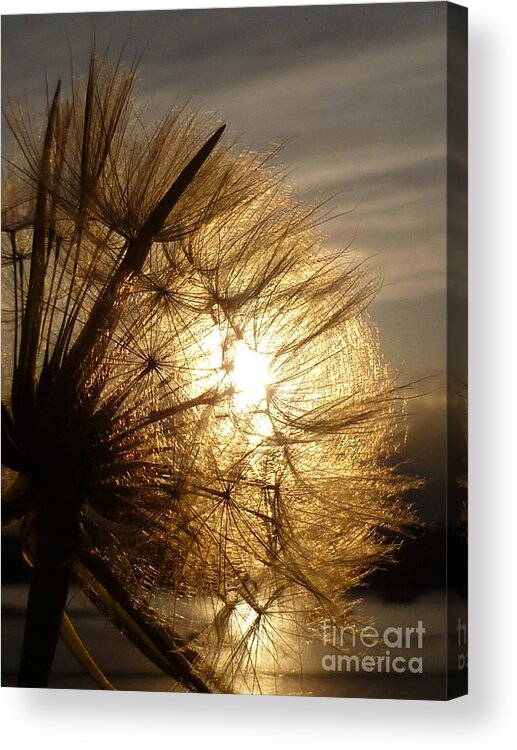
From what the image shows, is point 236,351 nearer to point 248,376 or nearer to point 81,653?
point 248,376

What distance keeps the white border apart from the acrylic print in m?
0.07

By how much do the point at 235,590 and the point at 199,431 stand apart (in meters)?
0.35

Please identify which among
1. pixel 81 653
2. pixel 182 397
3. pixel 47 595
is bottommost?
pixel 81 653

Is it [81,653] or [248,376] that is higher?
[248,376]

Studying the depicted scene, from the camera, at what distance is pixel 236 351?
3.11 metres

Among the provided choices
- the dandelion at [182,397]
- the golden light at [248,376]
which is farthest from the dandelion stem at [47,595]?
the golden light at [248,376]

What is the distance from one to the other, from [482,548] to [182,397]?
72 centimetres

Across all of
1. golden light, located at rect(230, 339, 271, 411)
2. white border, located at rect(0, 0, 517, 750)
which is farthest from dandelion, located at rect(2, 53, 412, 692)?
white border, located at rect(0, 0, 517, 750)

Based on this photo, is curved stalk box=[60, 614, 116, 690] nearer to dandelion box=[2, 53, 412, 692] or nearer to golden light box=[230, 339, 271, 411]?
dandelion box=[2, 53, 412, 692]

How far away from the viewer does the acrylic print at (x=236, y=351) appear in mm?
3041

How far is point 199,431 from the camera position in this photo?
10.2 ft

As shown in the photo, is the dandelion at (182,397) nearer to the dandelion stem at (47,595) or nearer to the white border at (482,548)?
the dandelion stem at (47,595)

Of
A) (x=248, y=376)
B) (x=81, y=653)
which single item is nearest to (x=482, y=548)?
(x=248, y=376)

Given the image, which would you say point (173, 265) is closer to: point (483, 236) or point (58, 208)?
point (58, 208)
